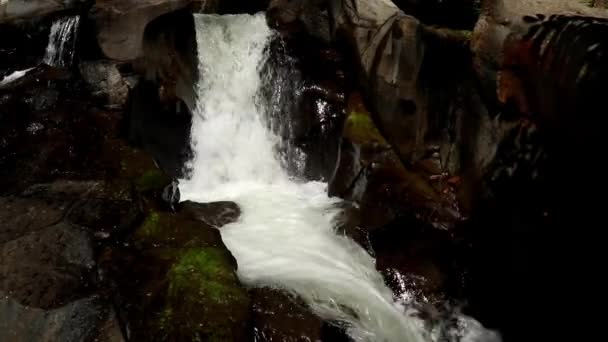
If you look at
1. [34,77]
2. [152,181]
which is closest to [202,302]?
[152,181]

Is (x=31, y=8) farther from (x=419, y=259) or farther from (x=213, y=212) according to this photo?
(x=419, y=259)

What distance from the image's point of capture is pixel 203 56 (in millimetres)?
9258

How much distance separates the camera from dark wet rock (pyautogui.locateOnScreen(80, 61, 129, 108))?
788 centimetres

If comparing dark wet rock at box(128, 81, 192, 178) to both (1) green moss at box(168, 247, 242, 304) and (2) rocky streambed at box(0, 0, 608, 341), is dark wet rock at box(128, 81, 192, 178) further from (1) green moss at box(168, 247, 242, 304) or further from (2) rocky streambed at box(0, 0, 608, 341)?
(1) green moss at box(168, 247, 242, 304)

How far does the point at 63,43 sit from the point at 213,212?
553 centimetres

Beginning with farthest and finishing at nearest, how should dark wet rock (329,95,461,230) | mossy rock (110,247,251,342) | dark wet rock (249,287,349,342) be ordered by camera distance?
1. dark wet rock (329,95,461,230)
2. dark wet rock (249,287,349,342)
3. mossy rock (110,247,251,342)

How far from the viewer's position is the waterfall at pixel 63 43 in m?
9.02

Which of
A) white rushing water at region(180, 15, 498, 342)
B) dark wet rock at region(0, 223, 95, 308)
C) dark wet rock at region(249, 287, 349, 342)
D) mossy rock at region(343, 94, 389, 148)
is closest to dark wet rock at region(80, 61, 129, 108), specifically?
white rushing water at region(180, 15, 498, 342)

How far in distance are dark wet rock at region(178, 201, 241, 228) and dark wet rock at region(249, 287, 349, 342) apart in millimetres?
2315

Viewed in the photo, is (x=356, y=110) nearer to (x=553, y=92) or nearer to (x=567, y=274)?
(x=553, y=92)

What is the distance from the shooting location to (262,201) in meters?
7.74

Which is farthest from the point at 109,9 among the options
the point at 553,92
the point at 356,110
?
the point at 553,92

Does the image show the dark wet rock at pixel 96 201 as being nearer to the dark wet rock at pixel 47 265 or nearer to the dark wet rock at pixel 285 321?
the dark wet rock at pixel 47 265

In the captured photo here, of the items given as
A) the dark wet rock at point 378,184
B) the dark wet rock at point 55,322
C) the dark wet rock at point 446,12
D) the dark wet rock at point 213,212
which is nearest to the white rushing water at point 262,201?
the dark wet rock at point 213,212
